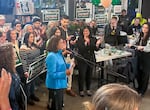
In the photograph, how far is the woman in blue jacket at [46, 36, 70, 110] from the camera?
148 inches

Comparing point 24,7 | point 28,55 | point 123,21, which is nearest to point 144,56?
point 28,55

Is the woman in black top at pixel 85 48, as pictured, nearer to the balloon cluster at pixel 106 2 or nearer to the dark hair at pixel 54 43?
the dark hair at pixel 54 43

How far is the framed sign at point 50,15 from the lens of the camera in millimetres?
7348

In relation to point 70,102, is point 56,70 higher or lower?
higher

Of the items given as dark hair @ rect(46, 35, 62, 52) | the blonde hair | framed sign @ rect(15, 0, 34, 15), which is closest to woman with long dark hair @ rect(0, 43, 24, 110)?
dark hair @ rect(46, 35, 62, 52)

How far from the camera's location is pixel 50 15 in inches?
292

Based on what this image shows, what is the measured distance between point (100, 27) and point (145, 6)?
8.40 ft

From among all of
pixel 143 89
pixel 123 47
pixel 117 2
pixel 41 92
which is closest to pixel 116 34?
pixel 123 47

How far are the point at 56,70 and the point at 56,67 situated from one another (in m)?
0.05

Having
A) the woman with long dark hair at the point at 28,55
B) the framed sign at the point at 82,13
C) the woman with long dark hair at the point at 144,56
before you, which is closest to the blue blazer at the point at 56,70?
the woman with long dark hair at the point at 28,55

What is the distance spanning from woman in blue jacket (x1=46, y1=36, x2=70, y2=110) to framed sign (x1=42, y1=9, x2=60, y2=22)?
3564 mm

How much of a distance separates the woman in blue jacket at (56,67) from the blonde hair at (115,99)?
2519mm

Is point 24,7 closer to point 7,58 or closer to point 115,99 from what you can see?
point 7,58

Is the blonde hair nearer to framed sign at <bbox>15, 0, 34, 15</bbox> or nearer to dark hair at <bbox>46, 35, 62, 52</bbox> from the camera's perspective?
dark hair at <bbox>46, 35, 62, 52</bbox>
